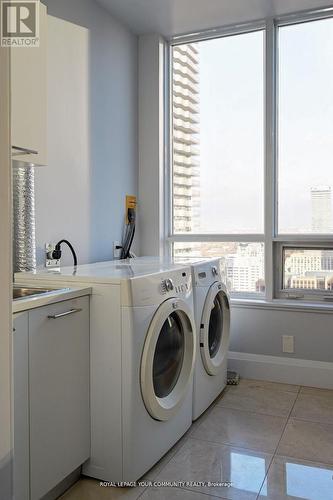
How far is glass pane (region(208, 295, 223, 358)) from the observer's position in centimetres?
276

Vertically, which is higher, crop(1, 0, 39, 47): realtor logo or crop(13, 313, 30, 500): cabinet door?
crop(1, 0, 39, 47): realtor logo

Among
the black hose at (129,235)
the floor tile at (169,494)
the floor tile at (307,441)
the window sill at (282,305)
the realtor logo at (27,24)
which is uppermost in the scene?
the realtor logo at (27,24)

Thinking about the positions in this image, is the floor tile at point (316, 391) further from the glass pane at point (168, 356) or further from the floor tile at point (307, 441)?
the glass pane at point (168, 356)

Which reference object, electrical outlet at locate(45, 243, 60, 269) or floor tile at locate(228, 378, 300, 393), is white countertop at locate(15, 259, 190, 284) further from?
floor tile at locate(228, 378, 300, 393)

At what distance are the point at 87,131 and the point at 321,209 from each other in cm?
169

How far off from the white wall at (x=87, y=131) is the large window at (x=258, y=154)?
470 mm

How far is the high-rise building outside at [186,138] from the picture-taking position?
11.2 ft

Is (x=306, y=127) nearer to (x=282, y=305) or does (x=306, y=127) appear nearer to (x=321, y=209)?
(x=321, y=209)

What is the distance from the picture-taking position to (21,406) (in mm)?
1491

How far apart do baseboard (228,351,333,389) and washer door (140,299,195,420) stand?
1.05 meters

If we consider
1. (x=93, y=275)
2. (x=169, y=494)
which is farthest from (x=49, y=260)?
(x=169, y=494)

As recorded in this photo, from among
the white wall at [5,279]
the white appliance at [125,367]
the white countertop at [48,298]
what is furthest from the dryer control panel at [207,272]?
the white wall at [5,279]

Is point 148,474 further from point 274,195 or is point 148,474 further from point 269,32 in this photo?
point 269,32

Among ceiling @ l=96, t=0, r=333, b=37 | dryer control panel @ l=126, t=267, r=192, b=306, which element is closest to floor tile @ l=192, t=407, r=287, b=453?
dryer control panel @ l=126, t=267, r=192, b=306
